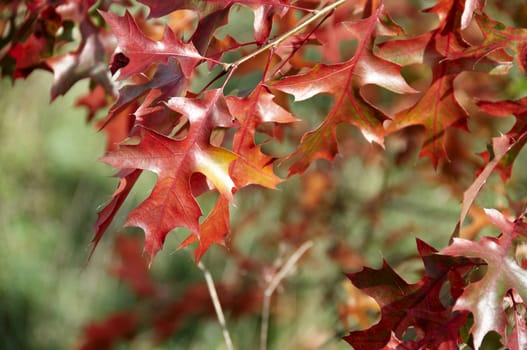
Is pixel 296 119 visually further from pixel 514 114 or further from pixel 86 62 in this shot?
pixel 86 62

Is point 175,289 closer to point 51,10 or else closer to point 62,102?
point 51,10

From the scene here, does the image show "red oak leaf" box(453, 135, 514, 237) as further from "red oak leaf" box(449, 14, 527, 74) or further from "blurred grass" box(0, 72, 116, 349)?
"blurred grass" box(0, 72, 116, 349)

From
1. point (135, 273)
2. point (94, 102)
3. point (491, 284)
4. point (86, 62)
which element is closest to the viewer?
point (491, 284)

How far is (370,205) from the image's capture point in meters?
2.32

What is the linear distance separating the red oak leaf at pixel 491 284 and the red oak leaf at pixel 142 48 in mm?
345

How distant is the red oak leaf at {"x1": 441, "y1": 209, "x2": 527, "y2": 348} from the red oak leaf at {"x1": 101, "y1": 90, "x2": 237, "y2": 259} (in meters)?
0.26

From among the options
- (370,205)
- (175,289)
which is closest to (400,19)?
(370,205)

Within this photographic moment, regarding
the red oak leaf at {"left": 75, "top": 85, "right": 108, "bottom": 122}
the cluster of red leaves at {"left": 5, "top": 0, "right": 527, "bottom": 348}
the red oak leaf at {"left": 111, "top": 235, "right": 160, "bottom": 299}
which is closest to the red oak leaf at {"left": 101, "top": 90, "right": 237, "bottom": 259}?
the cluster of red leaves at {"left": 5, "top": 0, "right": 527, "bottom": 348}

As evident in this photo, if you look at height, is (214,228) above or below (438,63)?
below

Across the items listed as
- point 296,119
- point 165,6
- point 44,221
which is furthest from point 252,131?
point 44,221

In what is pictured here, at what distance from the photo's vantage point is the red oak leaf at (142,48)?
2.53 feet

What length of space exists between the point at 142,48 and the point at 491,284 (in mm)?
444

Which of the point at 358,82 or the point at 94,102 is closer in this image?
the point at 358,82

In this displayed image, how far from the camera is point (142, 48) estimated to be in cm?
78
